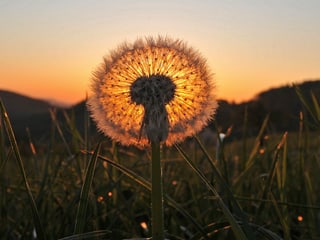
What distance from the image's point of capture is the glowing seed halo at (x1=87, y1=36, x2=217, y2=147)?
4.55ft

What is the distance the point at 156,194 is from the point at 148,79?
1.20 ft

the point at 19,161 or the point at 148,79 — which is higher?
the point at 148,79

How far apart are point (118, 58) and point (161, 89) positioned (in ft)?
0.60

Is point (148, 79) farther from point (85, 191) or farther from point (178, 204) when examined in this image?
point (178, 204)

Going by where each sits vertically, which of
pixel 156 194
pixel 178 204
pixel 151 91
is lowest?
pixel 178 204

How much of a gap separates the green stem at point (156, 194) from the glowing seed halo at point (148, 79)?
22 centimetres

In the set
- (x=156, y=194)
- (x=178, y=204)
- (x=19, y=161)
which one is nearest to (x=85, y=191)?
(x=19, y=161)

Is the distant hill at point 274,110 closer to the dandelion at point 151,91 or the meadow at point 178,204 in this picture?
the meadow at point 178,204

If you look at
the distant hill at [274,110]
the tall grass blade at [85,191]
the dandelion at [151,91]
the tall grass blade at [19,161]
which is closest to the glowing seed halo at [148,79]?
the dandelion at [151,91]

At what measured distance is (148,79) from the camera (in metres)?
1.35

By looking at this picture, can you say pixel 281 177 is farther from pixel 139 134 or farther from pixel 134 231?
pixel 139 134

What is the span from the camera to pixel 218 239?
184 cm

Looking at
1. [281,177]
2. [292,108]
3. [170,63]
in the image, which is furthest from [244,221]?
[292,108]

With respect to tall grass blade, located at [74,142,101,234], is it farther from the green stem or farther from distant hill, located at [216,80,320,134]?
distant hill, located at [216,80,320,134]
